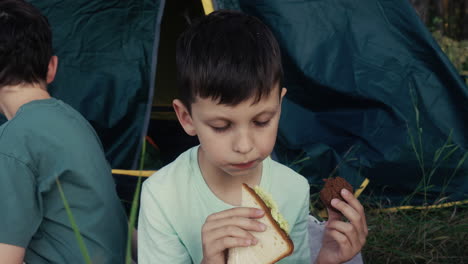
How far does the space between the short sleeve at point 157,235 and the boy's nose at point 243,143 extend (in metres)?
0.27

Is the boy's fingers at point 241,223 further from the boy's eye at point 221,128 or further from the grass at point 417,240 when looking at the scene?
the grass at point 417,240

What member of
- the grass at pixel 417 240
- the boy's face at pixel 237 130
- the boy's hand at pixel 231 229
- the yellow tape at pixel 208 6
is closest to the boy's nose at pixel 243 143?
the boy's face at pixel 237 130

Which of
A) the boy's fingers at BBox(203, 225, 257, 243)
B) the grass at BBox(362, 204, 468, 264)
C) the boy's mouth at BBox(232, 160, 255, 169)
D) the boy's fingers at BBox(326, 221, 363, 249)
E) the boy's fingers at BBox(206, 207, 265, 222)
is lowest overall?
the grass at BBox(362, 204, 468, 264)

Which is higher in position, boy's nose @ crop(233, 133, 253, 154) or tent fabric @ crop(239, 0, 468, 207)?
boy's nose @ crop(233, 133, 253, 154)

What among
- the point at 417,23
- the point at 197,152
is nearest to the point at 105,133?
the point at 197,152

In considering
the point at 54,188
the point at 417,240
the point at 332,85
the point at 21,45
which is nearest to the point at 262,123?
the point at 54,188

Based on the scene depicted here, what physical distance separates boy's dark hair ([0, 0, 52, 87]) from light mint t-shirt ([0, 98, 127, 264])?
0.54 ft

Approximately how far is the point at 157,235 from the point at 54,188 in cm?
35

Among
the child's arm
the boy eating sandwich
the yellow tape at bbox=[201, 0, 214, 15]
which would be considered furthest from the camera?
the yellow tape at bbox=[201, 0, 214, 15]

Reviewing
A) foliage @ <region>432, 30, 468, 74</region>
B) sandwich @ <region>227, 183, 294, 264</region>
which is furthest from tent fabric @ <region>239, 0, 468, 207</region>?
foliage @ <region>432, 30, 468, 74</region>

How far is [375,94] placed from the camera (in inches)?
95.0

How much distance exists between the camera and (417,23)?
237 cm

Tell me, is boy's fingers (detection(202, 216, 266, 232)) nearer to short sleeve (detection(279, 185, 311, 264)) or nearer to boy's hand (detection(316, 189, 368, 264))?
boy's hand (detection(316, 189, 368, 264))

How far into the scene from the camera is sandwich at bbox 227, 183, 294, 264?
3.45ft
